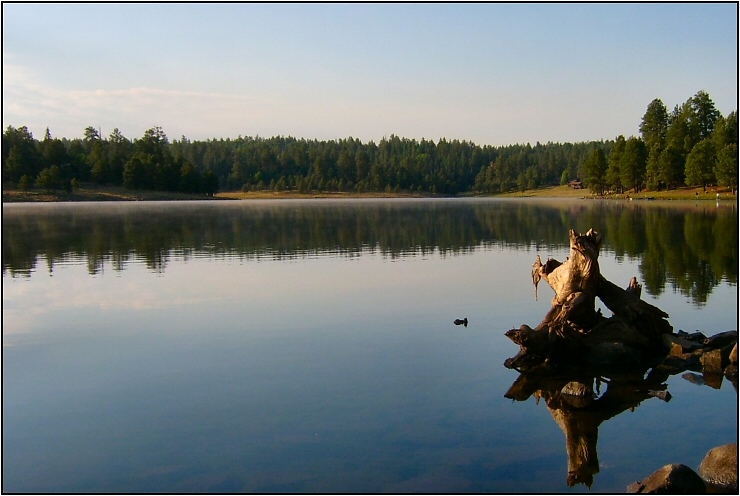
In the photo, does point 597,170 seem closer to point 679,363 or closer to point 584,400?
point 679,363

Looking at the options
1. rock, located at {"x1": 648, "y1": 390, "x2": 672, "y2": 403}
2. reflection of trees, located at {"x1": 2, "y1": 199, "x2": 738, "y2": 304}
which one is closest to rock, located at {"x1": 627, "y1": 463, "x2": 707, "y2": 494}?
rock, located at {"x1": 648, "y1": 390, "x2": 672, "y2": 403}

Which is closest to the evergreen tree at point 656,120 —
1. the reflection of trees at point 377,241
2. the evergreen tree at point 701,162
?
the evergreen tree at point 701,162

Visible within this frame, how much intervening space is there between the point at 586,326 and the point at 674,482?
8.98 metres

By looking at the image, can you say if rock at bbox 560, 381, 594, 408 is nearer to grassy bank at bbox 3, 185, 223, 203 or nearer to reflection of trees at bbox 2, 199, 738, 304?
reflection of trees at bbox 2, 199, 738, 304

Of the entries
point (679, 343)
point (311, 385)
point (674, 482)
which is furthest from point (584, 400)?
point (311, 385)

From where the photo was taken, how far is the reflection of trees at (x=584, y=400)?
40.9 feet

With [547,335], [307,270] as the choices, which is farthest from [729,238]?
[547,335]

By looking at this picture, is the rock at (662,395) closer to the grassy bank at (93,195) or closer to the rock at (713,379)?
the rock at (713,379)

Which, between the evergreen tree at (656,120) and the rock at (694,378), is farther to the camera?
the evergreen tree at (656,120)

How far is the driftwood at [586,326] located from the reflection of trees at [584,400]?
0.75 metres

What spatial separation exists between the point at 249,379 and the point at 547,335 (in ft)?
22.6

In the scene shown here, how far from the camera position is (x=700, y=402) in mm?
15234

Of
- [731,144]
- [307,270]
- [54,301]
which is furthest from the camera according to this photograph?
[731,144]

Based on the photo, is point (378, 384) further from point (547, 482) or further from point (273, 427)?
point (547, 482)
